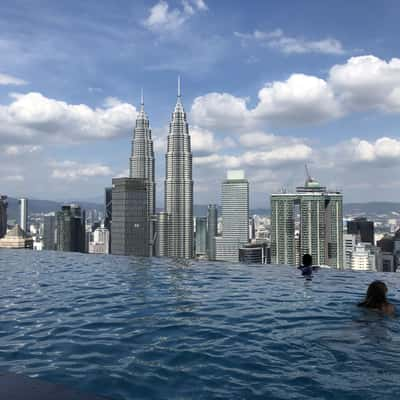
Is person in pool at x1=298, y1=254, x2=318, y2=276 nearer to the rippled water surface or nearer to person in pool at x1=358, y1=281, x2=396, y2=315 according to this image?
the rippled water surface

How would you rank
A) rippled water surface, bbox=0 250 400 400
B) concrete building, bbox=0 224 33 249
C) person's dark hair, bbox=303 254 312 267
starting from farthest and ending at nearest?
1. concrete building, bbox=0 224 33 249
2. person's dark hair, bbox=303 254 312 267
3. rippled water surface, bbox=0 250 400 400

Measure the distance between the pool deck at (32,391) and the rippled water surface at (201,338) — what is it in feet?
5.03

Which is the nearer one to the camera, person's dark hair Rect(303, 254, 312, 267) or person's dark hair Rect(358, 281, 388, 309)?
person's dark hair Rect(358, 281, 388, 309)

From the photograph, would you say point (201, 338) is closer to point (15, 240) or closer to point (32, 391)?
point (32, 391)

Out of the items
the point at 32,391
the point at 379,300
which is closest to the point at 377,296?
the point at 379,300

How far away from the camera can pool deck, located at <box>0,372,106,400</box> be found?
3.89 meters

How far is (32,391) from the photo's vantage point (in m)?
4.04

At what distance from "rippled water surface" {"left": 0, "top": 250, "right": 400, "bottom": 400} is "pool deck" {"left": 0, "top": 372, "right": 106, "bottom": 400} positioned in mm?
1533

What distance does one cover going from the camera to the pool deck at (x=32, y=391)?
389cm

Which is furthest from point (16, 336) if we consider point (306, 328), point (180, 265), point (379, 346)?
point (180, 265)

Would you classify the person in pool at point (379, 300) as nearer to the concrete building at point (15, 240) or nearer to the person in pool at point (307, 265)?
the person in pool at point (307, 265)

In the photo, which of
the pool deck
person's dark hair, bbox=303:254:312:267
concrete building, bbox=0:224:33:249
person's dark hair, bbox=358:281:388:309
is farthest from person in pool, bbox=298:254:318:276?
concrete building, bbox=0:224:33:249

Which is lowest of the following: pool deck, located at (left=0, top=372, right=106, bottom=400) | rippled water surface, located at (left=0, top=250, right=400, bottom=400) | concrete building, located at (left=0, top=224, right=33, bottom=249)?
concrete building, located at (left=0, top=224, right=33, bottom=249)

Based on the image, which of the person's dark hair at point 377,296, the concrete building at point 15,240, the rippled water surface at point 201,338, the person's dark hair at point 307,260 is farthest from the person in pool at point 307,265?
the concrete building at point 15,240
